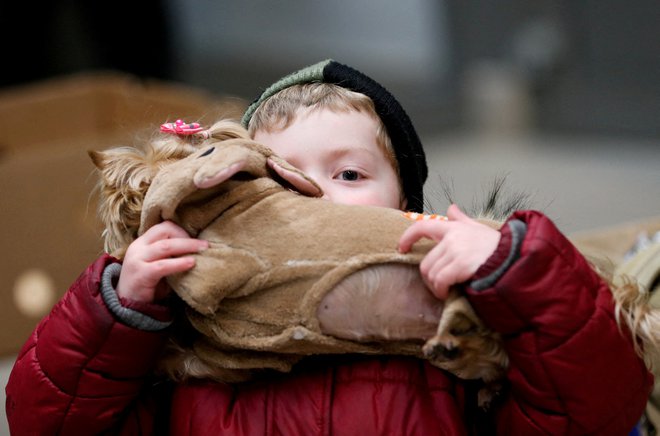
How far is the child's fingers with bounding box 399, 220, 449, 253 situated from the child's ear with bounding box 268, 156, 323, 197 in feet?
0.42

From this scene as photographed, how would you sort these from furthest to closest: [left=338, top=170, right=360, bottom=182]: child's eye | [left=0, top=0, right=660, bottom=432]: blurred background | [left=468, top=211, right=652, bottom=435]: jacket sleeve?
[left=0, top=0, right=660, bottom=432]: blurred background → [left=338, top=170, right=360, bottom=182]: child's eye → [left=468, top=211, right=652, bottom=435]: jacket sleeve

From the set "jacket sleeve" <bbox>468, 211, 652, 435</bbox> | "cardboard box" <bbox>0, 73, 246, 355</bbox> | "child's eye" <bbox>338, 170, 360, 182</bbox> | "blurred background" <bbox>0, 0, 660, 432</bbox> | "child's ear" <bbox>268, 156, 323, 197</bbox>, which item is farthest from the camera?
"blurred background" <bbox>0, 0, 660, 432</bbox>

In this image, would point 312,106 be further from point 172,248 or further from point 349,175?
point 172,248

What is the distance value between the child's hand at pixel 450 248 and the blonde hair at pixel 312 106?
0.25m

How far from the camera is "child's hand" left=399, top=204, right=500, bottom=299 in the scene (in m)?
0.78

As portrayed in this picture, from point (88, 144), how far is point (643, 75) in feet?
8.19

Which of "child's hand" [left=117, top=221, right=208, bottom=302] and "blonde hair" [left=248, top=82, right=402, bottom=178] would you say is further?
"blonde hair" [left=248, top=82, right=402, bottom=178]

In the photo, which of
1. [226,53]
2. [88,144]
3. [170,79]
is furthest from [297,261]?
[226,53]

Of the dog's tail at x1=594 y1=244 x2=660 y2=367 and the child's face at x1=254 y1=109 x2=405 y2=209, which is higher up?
the child's face at x1=254 y1=109 x2=405 y2=209

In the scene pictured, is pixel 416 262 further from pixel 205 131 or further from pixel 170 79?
pixel 170 79

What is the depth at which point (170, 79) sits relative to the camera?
153 inches

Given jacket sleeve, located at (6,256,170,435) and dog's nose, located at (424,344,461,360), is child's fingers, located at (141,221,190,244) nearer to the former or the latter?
jacket sleeve, located at (6,256,170,435)

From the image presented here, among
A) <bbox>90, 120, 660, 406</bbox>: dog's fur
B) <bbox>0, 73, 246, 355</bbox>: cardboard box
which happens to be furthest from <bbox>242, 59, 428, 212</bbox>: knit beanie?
<bbox>0, 73, 246, 355</bbox>: cardboard box

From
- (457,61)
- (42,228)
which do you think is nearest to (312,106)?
(42,228)
